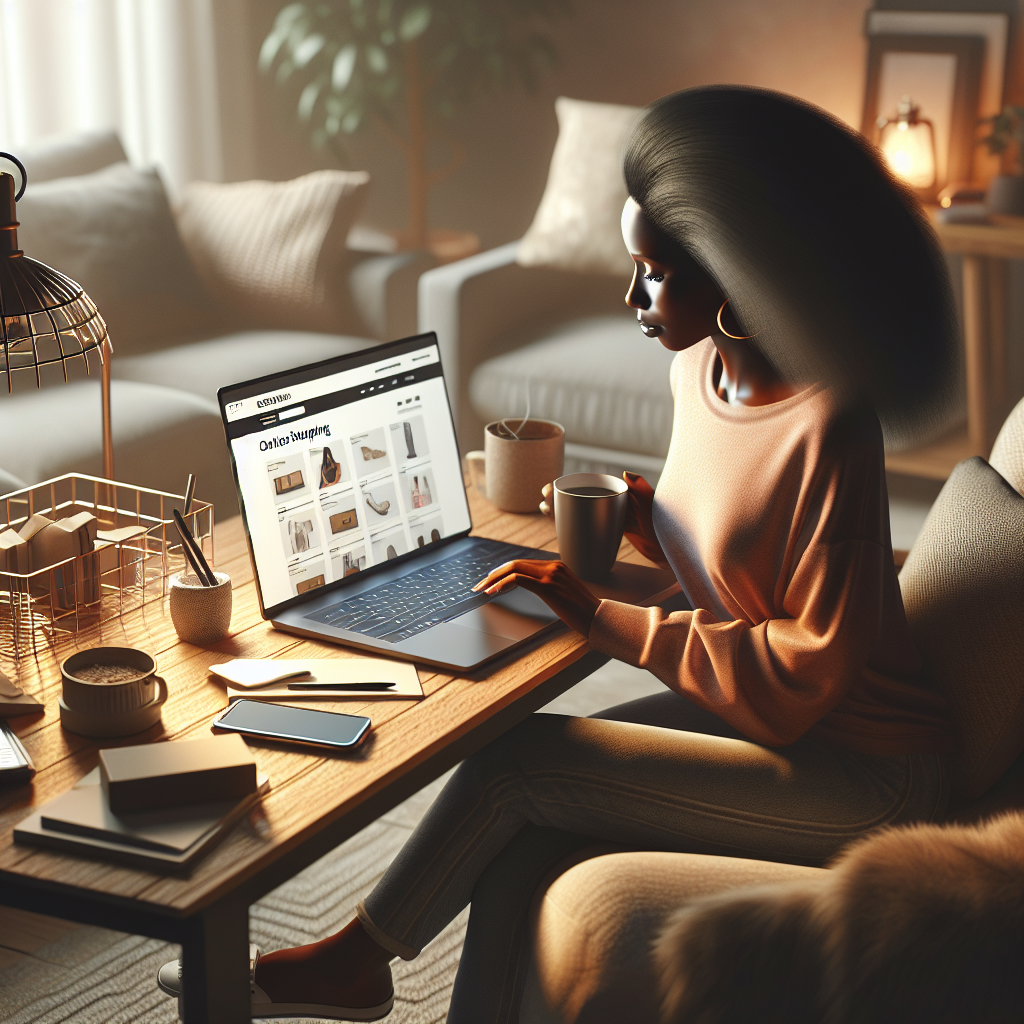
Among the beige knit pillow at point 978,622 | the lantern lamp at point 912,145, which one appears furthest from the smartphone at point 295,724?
the lantern lamp at point 912,145

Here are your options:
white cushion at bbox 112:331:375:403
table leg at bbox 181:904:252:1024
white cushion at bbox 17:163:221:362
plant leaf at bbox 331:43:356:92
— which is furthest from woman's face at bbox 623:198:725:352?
plant leaf at bbox 331:43:356:92

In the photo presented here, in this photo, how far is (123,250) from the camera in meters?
3.18

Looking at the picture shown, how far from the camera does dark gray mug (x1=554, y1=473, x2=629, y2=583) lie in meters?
1.52

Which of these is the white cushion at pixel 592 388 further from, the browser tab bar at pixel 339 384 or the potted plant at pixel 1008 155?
the browser tab bar at pixel 339 384

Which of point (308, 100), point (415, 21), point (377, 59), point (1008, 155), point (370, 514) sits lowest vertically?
point (370, 514)

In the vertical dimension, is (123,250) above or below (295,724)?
above

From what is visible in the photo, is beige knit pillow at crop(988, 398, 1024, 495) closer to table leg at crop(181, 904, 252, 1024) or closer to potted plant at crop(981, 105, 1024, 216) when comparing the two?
table leg at crop(181, 904, 252, 1024)

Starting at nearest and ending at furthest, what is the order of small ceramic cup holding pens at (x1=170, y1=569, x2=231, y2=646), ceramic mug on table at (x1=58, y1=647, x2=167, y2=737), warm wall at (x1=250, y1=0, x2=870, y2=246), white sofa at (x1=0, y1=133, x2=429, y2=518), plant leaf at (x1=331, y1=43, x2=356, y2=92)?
ceramic mug on table at (x1=58, y1=647, x2=167, y2=737) → small ceramic cup holding pens at (x1=170, y1=569, x2=231, y2=646) → white sofa at (x1=0, y1=133, x2=429, y2=518) → warm wall at (x1=250, y1=0, x2=870, y2=246) → plant leaf at (x1=331, y1=43, x2=356, y2=92)

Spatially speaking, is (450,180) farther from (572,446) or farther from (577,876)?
(577,876)

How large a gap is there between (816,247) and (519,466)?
656mm

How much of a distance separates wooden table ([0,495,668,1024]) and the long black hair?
41 centimetres

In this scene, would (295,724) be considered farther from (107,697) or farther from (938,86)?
(938,86)

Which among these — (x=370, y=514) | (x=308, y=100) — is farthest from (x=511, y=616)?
(x=308, y=100)

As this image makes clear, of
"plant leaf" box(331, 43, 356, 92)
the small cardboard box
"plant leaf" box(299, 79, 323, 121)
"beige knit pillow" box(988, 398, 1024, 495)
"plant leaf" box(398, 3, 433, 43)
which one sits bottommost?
the small cardboard box
